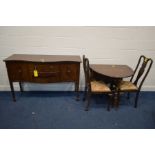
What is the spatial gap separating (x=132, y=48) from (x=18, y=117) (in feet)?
7.74

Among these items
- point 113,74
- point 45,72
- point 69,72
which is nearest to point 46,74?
point 45,72

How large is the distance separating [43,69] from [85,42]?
0.96m

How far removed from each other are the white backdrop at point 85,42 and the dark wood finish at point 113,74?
1.30 feet

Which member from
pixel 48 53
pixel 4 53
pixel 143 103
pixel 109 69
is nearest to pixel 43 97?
pixel 48 53

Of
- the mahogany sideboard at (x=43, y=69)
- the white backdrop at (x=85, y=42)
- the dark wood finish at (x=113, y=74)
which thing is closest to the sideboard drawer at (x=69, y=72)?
the mahogany sideboard at (x=43, y=69)

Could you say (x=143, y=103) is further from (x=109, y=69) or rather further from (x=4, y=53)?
(x=4, y=53)

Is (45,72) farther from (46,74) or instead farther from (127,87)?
(127,87)

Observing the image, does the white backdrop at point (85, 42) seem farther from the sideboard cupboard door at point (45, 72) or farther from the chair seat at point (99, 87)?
the chair seat at point (99, 87)

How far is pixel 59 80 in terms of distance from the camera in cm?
278

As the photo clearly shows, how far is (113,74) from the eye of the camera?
255cm

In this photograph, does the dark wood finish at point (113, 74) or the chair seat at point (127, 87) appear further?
the chair seat at point (127, 87)

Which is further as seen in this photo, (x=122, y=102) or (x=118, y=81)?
(x=122, y=102)

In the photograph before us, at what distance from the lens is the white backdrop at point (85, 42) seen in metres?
2.99

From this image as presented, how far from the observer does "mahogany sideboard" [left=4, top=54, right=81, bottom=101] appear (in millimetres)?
2641
